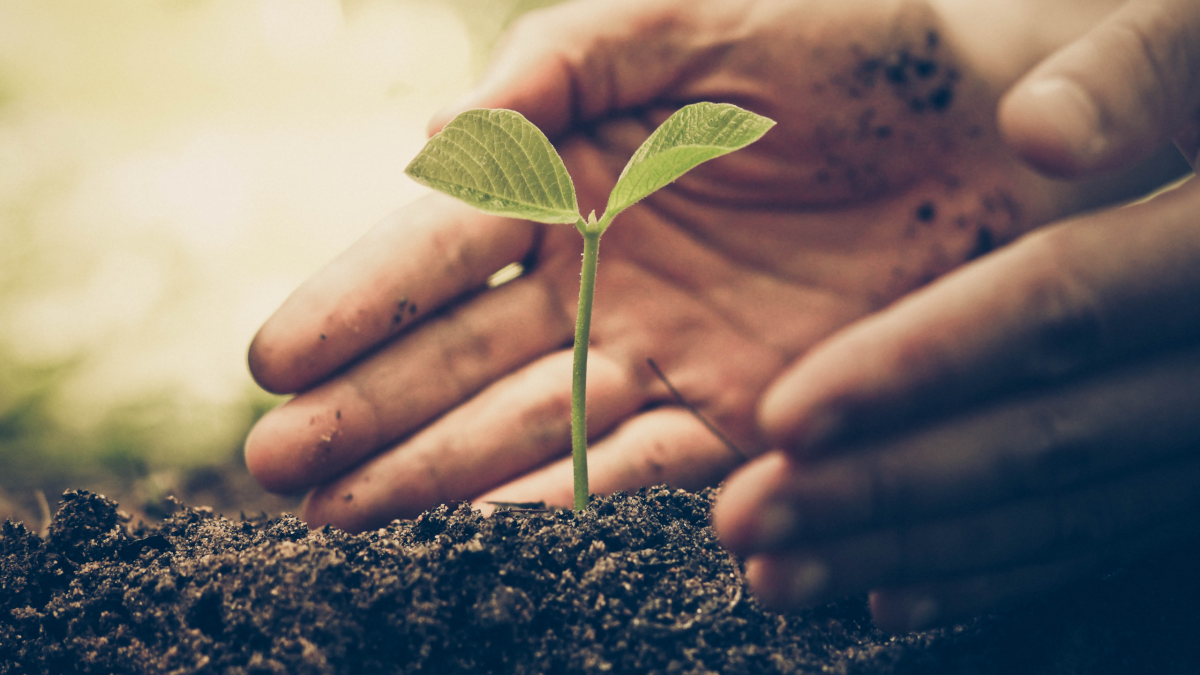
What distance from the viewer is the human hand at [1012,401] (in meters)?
0.85

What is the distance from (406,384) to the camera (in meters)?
1.67

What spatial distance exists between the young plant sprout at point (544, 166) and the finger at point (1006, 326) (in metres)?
0.33

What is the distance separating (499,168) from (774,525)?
659 millimetres

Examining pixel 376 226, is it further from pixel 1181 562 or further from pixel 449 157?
pixel 1181 562

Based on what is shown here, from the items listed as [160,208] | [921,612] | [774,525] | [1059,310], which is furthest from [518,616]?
[160,208]

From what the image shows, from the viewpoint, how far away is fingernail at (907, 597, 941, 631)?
0.97m

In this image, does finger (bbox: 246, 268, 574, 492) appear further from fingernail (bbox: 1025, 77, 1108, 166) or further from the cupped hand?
fingernail (bbox: 1025, 77, 1108, 166)

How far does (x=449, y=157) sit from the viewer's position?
38.9 inches

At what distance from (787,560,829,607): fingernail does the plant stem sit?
366 millimetres

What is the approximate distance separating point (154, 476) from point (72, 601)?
50.4 inches

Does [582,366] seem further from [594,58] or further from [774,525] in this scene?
[594,58]

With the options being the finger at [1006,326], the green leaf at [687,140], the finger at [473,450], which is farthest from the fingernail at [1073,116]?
the finger at [473,450]

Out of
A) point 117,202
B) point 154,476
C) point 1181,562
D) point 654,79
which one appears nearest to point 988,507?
point 1181,562

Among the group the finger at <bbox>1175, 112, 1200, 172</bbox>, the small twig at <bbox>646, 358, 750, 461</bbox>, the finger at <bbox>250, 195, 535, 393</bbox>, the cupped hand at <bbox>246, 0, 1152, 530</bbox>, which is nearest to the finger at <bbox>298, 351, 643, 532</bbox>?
the cupped hand at <bbox>246, 0, 1152, 530</bbox>
